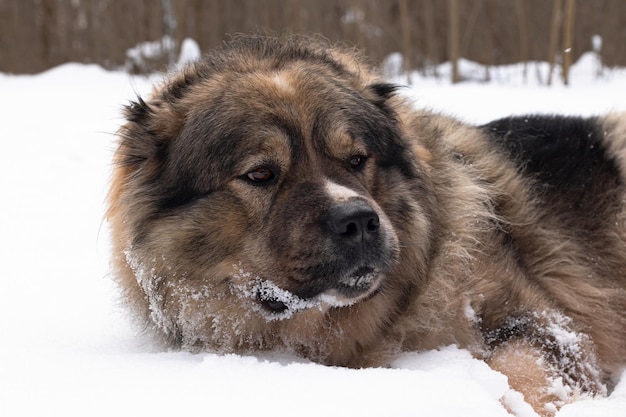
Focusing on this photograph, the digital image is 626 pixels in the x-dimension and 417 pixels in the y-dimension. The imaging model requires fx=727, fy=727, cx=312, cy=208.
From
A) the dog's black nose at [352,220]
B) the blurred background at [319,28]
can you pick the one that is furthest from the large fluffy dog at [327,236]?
the blurred background at [319,28]

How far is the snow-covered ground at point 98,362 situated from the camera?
225cm

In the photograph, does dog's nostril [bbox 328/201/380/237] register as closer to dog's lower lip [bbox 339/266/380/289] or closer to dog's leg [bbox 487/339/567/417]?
dog's lower lip [bbox 339/266/380/289]

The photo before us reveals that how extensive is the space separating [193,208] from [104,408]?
129 cm

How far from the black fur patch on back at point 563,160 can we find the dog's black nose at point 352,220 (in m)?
1.65

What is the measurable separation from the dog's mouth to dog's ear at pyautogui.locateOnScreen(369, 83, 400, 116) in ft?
3.28

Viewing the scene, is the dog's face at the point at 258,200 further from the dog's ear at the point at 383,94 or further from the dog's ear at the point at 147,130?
the dog's ear at the point at 383,94

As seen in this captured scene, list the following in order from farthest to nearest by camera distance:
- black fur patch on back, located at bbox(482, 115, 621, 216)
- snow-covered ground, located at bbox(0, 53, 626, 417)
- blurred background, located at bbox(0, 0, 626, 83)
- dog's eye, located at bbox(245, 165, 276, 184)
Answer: blurred background, located at bbox(0, 0, 626, 83), black fur patch on back, located at bbox(482, 115, 621, 216), dog's eye, located at bbox(245, 165, 276, 184), snow-covered ground, located at bbox(0, 53, 626, 417)

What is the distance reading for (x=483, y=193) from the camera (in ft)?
12.9

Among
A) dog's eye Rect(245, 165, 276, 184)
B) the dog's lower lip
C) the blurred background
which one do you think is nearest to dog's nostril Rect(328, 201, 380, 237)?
the dog's lower lip

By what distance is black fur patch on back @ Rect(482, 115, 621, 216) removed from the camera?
4277 millimetres

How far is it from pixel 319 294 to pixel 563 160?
2.08 meters

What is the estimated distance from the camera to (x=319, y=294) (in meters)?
3.04

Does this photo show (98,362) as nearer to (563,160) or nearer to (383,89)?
(383,89)

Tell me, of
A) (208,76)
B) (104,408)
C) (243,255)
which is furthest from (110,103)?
(104,408)
